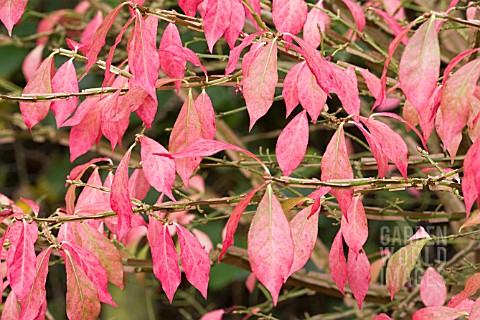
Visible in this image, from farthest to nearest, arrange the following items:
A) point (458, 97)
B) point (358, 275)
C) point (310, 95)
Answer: point (358, 275)
point (310, 95)
point (458, 97)

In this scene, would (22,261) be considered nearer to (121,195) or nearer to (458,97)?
(121,195)

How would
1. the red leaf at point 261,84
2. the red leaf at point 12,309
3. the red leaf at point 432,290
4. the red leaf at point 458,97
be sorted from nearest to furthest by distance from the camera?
the red leaf at point 458,97, the red leaf at point 261,84, the red leaf at point 12,309, the red leaf at point 432,290

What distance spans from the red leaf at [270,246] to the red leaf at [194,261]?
19 cm

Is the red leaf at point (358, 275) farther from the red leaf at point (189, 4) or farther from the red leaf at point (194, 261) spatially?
the red leaf at point (189, 4)

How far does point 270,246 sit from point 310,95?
208mm

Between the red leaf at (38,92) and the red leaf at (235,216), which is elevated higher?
the red leaf at (38,92)

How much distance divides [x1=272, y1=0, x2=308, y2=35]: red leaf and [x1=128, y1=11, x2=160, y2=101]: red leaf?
16 centimetres

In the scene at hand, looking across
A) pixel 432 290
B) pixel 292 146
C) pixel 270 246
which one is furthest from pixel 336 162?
pixel 432 290

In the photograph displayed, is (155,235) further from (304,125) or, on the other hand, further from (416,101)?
(416,101)

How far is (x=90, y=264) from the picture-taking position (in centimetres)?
83

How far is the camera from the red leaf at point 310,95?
0.79 m

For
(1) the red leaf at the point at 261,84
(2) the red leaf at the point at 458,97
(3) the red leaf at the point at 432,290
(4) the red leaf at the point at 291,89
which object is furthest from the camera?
(3) the red leaf at the point at 432,290

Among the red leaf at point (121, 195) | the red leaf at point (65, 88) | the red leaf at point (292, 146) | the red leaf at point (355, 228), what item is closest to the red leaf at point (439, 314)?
the red leaf at point (355, 228)

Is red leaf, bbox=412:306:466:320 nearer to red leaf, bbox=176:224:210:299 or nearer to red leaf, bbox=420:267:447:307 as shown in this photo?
red leaf, bbox=176:224:210:299
